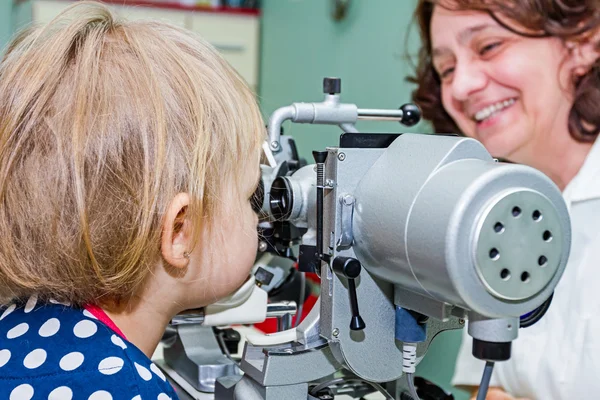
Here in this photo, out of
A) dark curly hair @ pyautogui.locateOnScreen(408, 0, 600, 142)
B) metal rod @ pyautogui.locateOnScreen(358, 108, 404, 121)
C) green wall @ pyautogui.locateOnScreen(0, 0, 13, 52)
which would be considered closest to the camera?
metal rod @ pyautogui.locateOnScreen(358, 108, 404, 121)

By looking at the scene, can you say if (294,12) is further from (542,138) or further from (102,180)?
(102,180)

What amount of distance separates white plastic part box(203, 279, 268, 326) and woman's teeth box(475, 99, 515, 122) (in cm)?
62

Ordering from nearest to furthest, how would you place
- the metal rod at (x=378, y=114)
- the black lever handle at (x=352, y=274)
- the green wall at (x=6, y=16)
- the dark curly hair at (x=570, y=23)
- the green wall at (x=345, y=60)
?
the black lever handle at (x=352, y=274), the metal rod at (x=378, y=114), the dark curly hair at (x=570, y=23), the green wall at (x=345, y=60), the green wall at (x=6, y=16)

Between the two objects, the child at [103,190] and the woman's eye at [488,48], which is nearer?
the child at [103,190]

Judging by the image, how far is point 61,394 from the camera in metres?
0.59

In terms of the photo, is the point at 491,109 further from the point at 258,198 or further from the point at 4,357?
the point at 4,357

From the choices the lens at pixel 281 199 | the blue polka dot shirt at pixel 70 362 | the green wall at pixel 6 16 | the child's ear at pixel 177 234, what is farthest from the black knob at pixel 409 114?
the green wall at pixel 6 16

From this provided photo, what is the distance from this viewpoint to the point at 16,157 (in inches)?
24.7

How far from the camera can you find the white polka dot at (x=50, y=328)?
0.64m

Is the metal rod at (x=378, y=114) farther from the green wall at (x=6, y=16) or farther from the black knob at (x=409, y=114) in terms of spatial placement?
the green wall at (x=6, y=16)

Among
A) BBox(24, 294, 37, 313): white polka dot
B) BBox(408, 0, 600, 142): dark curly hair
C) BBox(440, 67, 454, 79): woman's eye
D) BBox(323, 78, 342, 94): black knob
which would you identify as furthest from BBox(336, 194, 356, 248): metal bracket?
BBox(440, 67, 454, 79): woman's eye

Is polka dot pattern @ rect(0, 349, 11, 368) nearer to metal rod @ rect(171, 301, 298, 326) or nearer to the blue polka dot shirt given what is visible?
the blue polka dot shirt

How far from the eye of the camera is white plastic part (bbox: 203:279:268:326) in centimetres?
84

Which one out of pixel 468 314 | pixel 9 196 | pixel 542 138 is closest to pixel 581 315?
pixel 542 138
